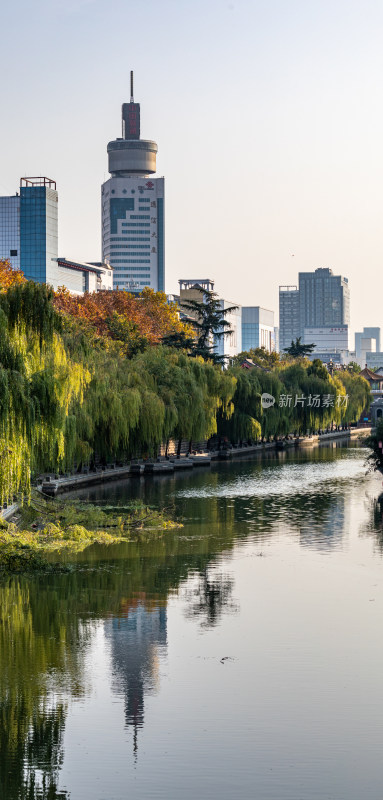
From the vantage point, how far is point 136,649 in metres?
21.0

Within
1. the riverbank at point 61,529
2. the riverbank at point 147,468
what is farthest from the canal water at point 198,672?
the riverbank at point 147,468

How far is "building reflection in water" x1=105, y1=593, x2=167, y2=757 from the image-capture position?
58.9 ft

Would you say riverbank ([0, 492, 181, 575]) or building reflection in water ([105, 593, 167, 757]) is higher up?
riverbank ([0, 492, 181, 575])

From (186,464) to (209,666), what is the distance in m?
44.2

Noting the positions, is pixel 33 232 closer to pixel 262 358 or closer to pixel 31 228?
pixel 31 228

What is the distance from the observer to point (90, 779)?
14.6 metres

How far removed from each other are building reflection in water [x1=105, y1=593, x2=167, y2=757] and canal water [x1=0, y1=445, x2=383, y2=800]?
0.05 meters

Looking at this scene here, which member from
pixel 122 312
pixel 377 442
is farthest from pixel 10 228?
pixel 377 442

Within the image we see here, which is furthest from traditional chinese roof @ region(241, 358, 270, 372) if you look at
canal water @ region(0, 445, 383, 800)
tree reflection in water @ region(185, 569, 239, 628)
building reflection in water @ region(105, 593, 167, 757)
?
building reflection in water @ region(105, 593, 167, 757)

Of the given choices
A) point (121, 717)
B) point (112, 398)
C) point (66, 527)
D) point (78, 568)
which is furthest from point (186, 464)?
point (121, 717)

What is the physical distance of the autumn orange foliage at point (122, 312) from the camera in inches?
3056

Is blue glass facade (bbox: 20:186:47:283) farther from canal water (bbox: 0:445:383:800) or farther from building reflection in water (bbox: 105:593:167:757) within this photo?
building reflection in water (bbox: 105:593:167:757)

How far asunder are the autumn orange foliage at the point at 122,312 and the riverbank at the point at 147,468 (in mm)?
10900

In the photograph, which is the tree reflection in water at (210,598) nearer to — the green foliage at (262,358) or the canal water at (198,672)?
the canal water at (198,672)
